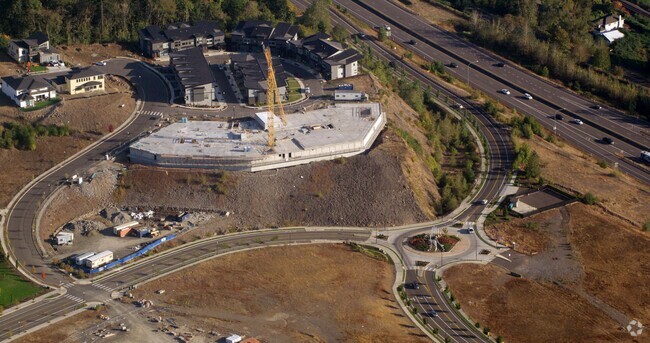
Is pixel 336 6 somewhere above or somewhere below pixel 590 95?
above

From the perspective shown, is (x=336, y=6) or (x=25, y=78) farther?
(x=336, y=6)

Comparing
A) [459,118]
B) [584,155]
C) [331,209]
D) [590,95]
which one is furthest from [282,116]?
[590,95]

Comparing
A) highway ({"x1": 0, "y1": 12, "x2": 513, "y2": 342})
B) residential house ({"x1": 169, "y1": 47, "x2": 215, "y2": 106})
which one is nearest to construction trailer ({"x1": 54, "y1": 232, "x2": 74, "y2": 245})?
highway ({"x1": 0, "y1": 12, "x2": 513, "y2": 342})

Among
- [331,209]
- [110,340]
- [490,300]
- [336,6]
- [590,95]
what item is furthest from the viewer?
[336,6]

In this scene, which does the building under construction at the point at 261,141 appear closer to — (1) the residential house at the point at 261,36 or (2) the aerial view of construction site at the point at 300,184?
(2) the aerial view of construction site at the point at 300,184

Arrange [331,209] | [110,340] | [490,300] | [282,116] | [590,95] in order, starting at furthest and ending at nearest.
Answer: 1. [590,95]
2. [282,116]
3. [331,209]
4. [490,300]
5. [110,340]

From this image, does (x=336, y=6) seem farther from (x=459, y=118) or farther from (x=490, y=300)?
(x=490, y=300)
